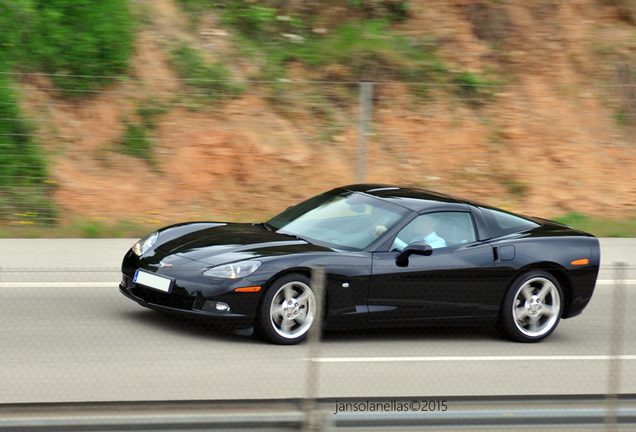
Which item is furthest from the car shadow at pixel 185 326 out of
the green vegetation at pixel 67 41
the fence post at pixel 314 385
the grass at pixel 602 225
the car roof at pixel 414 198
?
the grass at pixel 602 225

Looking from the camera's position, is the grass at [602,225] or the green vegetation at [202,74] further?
the green vegetation at [202,74]

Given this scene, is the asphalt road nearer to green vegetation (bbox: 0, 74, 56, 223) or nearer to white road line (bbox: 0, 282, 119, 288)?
white road line (bbox: 0, 282, 119, 288)

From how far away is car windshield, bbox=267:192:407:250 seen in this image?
715cm

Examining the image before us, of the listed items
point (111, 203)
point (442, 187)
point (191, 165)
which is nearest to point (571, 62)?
point (442, 187)

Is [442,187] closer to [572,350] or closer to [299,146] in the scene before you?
[299,146]

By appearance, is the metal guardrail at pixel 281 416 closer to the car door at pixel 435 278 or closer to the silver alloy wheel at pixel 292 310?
the silver alloy wheel at pixel 292 310

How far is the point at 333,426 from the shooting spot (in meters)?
4.19

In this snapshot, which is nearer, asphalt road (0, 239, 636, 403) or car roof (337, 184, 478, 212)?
asphalt road (0, 239, 636, 403)

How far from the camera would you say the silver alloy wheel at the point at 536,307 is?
7320 mm

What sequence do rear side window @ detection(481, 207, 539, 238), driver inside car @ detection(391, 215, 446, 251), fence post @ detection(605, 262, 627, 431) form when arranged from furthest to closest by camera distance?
1. rear side window @ detection(481, 207, 539, 238)
2. driver inside car @ detection(391, 215, 446, 251)
3. fence post @ detection(605, 262, 627, 431)

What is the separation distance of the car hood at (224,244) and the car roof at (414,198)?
0.95 meters

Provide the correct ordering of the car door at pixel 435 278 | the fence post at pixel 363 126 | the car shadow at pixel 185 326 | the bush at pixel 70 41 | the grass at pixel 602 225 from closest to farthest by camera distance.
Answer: the car shadow at pixel 185 326 < the car door at pixel 435 278 < the fence post at pixel 363 126 < the grass at pixel 602 225 < the bush at pixel 70 41

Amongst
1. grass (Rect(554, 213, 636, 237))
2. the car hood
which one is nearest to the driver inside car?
→ the car hood

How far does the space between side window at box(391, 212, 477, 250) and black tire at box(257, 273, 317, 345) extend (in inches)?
36.1
